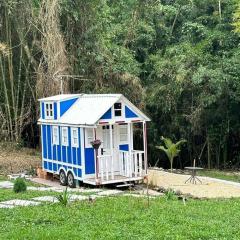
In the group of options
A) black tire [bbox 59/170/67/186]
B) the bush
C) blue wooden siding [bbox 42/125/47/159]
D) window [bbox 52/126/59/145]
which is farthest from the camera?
blue wooden siding [bbox 42/125/47/159]

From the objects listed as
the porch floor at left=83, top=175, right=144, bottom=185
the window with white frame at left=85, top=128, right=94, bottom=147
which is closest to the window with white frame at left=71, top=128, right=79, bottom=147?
the window with white frame at left=85, top=128, right=94, bottom=147

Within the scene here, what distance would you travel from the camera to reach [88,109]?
15.0 meters

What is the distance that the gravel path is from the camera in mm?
13180

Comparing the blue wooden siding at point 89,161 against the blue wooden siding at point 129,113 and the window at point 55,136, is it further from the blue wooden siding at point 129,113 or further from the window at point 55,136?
the window at point 55,136

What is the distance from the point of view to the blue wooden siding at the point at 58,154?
1465cm

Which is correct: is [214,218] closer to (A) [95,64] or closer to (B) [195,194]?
(B) [195,194]

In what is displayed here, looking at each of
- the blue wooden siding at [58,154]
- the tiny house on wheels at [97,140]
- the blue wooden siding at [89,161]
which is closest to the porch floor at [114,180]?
the tiny house on wheels at [97,140]

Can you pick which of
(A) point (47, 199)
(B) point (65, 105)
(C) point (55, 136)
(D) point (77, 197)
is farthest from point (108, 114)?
(A) point (47, 199)

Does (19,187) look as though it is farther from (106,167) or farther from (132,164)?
(132,164)

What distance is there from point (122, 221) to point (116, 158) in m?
6.84

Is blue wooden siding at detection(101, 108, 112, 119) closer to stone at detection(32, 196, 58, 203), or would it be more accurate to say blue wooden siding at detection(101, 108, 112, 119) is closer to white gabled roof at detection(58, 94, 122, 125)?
white gabled roof at detection(58, 94, 122, 125)

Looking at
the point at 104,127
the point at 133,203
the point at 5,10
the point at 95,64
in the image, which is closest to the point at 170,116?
the point at 95,64

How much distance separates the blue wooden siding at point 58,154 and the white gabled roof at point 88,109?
1.49 ft

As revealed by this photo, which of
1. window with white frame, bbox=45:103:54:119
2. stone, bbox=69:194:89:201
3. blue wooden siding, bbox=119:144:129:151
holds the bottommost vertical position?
stone, bbox=69:194:89:201
